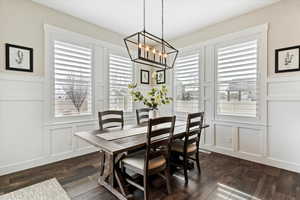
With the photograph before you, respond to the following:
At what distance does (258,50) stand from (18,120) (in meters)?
4.43

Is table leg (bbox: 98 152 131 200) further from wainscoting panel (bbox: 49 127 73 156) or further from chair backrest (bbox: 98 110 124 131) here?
wainscoting panel (bbox: 49 127 73 156)

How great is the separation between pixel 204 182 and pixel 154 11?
3.08m

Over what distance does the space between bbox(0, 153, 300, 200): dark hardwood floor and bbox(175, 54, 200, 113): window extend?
1493 mm

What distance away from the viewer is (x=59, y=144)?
297 centimetres

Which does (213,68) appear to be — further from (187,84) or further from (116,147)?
(116,147)

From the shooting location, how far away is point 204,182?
2.20 meters

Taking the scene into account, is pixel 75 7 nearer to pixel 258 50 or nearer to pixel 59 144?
pixel 59 144

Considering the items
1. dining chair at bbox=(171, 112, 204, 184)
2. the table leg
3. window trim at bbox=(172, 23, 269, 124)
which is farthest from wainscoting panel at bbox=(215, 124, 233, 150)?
the table leg

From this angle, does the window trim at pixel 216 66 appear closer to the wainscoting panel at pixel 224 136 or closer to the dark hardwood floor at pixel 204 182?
the wainscoting panel at pixel 224 136

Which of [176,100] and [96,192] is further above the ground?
[176,100]

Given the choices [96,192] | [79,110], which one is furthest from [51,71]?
[96,192]

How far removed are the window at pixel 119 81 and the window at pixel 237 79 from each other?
2.22 meters

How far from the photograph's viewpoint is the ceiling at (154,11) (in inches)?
105

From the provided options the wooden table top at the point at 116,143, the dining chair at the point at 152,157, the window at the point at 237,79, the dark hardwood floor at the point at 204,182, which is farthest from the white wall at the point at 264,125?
the wooden table top at the point at 116,143
